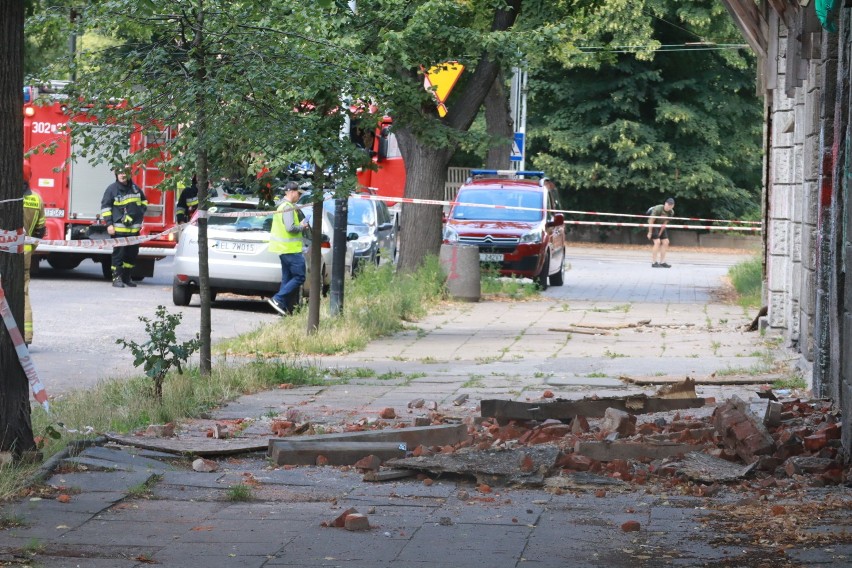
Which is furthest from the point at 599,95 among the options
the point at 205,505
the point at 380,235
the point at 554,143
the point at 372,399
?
the point at 205,505

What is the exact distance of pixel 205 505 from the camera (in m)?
6.73

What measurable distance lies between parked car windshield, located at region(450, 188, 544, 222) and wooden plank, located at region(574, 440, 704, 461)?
56.7 feet

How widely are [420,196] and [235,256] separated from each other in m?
4.77

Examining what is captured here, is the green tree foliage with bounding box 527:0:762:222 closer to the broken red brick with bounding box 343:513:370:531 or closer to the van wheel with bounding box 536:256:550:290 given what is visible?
the van wheel with bounding box 536:256:550:290

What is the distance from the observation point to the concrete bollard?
841 inches

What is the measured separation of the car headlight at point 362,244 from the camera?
79.9ft

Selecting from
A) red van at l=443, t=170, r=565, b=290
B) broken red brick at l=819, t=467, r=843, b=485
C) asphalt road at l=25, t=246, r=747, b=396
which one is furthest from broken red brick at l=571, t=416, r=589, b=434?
red van at l=443, t=170, r=565, b=290

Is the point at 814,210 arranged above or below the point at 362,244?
above

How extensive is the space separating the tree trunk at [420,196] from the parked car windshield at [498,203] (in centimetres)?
188

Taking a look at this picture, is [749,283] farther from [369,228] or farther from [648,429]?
[648,429]

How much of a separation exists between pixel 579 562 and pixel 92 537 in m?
2.09

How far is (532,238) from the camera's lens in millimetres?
24344

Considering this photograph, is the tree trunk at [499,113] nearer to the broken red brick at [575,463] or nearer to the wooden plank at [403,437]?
the wooden plank at [403,437]

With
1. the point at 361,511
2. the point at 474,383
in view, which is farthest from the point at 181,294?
the point at 361,511
